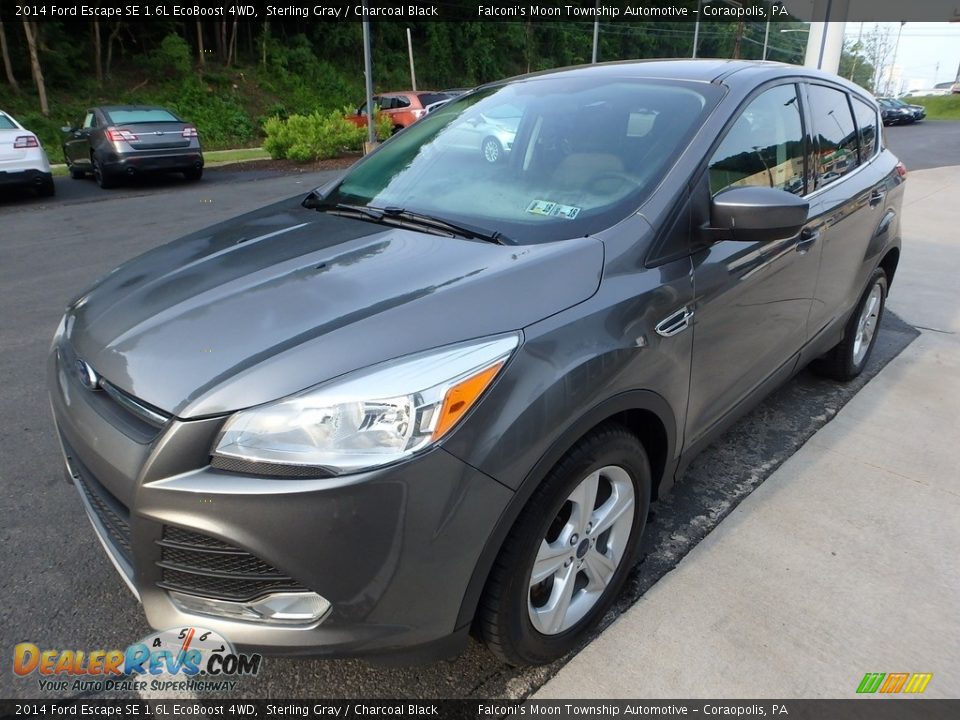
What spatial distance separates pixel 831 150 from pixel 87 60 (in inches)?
1234

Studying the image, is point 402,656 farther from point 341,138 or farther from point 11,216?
point 341,138

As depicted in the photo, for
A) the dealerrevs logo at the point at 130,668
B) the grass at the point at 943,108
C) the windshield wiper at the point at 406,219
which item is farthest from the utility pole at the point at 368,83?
the grass at the point at 943,108

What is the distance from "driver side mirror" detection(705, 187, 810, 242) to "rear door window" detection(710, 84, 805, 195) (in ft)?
0.47

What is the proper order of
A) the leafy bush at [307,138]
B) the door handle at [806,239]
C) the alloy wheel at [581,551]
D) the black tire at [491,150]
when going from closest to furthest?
the alloy wheel at [581,551] → the black tire at [491,150] → the door handle at [806,239] → the leafy bush at [307,138]

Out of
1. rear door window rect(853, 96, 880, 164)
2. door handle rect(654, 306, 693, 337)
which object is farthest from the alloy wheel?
rear door window rect(853, 96, 880, 164)

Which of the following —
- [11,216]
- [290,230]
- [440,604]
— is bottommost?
[11,216]

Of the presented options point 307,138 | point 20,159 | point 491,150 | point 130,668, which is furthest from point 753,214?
point 307,138

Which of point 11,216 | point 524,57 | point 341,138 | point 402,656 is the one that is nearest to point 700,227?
point 402,656

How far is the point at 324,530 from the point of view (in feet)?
4.78

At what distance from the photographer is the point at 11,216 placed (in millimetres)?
9305

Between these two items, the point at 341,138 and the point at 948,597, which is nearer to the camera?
the point at 948,597

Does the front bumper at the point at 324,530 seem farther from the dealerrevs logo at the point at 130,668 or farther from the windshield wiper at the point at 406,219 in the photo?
the windshield wiper at the point at 406,219

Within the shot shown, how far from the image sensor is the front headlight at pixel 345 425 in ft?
4.84

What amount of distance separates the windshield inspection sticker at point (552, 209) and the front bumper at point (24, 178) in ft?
34.3
